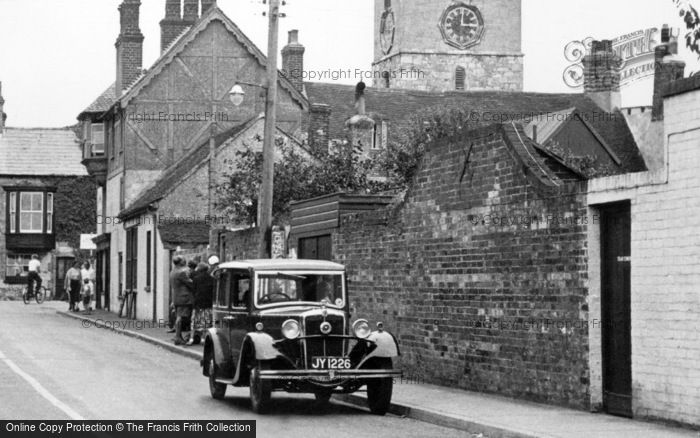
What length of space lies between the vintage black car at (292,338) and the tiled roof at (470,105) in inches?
1509

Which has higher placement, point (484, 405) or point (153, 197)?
point (153, 197)

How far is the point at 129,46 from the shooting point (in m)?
48.2

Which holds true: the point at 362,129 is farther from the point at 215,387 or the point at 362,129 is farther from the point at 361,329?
the point at 361,329

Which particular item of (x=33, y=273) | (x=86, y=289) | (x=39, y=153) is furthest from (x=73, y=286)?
(x=39, y=153)

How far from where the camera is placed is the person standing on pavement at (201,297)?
25.7 meters

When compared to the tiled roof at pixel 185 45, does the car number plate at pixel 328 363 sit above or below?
below

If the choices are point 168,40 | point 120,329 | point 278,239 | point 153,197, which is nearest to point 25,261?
point 168,40

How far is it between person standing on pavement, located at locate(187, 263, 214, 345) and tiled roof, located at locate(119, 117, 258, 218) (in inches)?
415

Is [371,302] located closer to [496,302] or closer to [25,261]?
[496,302]

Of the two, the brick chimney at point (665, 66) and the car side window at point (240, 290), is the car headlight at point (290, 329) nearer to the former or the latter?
the car side window at point (240, 290)

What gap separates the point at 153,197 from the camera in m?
40.7

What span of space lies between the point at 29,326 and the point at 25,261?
102 feet

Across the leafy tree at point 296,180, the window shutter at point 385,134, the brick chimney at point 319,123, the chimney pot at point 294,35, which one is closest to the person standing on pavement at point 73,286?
the brick chimney at point 319,123

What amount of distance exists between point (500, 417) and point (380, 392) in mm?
1957
